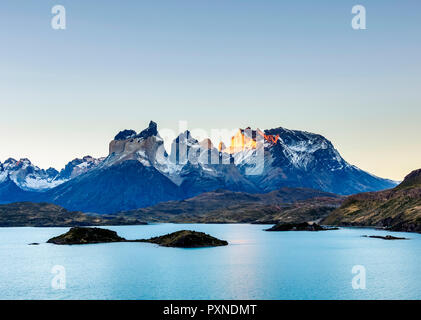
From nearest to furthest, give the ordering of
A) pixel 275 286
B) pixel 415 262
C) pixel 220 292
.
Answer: pixel 220 292
pixel 275 286
pixel 415 262

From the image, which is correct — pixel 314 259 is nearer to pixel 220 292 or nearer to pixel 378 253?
pixel 378 253

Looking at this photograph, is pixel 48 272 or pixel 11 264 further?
pixel 11 264

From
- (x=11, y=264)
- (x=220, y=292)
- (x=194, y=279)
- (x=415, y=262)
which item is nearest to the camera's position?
(x=220, y=292)

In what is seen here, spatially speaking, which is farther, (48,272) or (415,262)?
(415,262)

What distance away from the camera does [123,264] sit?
173 m

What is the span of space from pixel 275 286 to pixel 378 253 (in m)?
92.7

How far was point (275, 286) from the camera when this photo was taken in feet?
399
